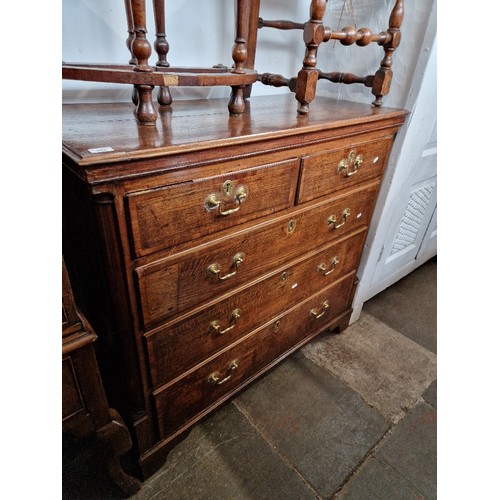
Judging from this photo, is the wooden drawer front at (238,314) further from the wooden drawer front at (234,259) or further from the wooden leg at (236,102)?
the wooden leg at (236,102)

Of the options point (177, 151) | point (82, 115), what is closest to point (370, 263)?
point (177, 151)

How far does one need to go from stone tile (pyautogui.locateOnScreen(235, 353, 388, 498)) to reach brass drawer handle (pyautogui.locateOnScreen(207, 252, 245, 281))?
75cm

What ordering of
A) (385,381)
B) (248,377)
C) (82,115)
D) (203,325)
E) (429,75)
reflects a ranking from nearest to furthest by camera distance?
(82,115) < (203,325) < (429,75) < (248,377) < (385,381)

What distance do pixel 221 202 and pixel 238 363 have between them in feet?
2.27

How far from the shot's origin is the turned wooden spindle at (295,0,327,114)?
921mm

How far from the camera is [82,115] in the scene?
3.06 feet

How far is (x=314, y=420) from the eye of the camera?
1420 mm

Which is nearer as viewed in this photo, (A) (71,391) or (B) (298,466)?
(A) (71,391)

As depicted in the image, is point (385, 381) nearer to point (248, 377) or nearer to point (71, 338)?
point (248, 377)

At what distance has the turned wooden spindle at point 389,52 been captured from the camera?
1125 mm

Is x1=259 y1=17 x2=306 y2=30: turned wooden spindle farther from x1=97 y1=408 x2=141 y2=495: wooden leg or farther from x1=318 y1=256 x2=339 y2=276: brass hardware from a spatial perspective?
x1=97 y1=408 x2=141 y2=495: wooden leg

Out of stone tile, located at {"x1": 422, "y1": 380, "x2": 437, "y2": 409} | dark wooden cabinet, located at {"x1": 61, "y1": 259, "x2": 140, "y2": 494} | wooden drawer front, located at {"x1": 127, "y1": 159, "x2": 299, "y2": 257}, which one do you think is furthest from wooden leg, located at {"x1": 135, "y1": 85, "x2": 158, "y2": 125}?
stone tile, located at {"x1": 422, "y1": 380, "x2": 437, "y2": 409}

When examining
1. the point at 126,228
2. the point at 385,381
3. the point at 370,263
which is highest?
the point at 126,228

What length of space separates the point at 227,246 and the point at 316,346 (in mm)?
1059
